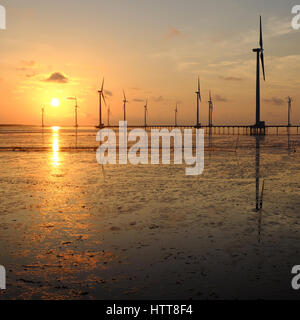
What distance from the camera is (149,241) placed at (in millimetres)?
9797

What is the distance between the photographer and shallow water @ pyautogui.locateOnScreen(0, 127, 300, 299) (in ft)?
22.8

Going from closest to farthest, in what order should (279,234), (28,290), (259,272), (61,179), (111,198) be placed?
(28,290) < (259,272) < (279,234) < (111,198) < (61,179)

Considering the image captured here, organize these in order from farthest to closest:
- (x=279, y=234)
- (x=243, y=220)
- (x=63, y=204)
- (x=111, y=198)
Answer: (x=111, y=198) → (x=63, y=204) → (x=243, y=220) → (x=279, y=234)

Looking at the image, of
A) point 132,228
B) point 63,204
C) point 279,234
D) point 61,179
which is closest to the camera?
point 279,234

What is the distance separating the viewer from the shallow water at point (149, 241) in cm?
696

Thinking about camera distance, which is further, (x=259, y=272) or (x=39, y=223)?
(x=39, y=223)

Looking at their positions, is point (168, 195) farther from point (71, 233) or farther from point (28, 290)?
point (28, 290)

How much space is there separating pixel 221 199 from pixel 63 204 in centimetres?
736

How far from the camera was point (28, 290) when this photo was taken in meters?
6.81

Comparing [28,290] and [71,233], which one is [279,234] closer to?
[71,233]

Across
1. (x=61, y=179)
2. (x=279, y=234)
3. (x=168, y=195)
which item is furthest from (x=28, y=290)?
(x=61, y=179)

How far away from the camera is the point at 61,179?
22328 millimetres
